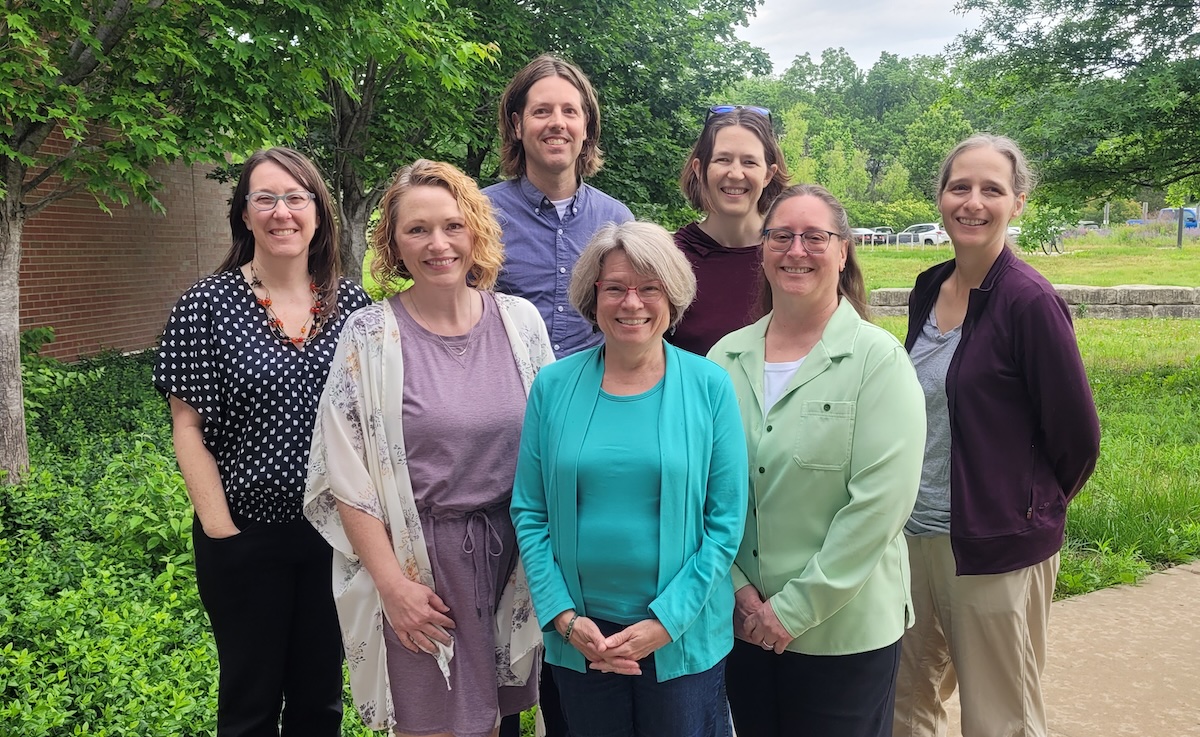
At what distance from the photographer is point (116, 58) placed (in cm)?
567

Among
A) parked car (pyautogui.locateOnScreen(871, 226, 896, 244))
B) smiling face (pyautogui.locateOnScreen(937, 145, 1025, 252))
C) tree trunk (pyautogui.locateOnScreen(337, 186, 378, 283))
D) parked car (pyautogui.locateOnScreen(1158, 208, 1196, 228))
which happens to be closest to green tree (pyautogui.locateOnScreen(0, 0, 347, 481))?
smiling face (pyautogui.locateOnScreen(937, 145, 1025, 252))

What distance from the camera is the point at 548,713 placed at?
2.75 m

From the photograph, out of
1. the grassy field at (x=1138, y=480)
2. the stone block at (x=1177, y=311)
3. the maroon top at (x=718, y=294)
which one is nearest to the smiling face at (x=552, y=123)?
the maroon top at (x=718, y=294)

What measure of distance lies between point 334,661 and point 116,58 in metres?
4.67

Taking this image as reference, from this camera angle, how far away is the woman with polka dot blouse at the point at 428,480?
2.27m

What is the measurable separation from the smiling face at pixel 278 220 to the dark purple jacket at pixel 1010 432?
191 centimetres

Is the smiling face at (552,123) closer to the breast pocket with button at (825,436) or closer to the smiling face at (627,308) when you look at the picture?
the smiling face at (627,308)

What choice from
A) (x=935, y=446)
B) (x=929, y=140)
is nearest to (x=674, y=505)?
(x=935, y=446)

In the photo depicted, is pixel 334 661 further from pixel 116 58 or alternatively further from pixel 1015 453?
pixel 116 58

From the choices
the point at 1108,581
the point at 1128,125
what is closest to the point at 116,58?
the point at 1108,581

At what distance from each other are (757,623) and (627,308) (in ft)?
2.71

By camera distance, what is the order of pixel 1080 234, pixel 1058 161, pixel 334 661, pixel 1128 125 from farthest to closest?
pixel 1080 234 → pixel 1058 161 → pixel 1128 125 → pixel 334 661

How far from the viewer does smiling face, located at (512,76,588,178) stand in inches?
118

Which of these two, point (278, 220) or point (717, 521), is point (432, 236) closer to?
point (278, 220)
